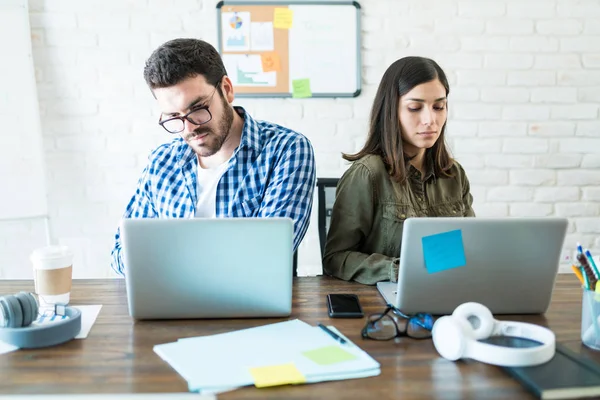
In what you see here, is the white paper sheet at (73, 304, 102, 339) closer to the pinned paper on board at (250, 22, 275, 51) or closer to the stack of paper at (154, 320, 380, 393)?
the stack of paper at (154, 320, 380, 393)

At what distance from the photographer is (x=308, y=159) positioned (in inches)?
58.9

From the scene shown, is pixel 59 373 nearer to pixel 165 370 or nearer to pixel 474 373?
pixel 165 370

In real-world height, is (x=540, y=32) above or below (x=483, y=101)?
above

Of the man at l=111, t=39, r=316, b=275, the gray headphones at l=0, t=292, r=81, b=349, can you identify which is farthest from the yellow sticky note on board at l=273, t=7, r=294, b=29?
the gray headphones at l=0, t=292, r=81, b=349

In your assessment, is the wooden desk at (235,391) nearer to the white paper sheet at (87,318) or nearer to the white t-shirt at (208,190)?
the white paper sheet at (87,318)

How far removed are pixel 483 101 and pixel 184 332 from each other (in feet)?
6.19

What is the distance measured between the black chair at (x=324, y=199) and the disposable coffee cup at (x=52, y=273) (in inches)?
33.5

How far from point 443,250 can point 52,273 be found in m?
0.75

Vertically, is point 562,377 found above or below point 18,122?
below

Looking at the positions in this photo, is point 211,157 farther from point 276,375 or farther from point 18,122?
point 18,122

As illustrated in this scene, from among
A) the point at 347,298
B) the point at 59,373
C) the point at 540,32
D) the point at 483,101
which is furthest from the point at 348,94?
the point at 59,373

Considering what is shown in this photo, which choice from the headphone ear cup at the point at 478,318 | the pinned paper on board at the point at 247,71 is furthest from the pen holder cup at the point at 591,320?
the pinned paper on board at the point at 247,71

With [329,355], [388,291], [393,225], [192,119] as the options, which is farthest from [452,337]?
[192,119]

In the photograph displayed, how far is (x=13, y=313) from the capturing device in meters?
0.91
